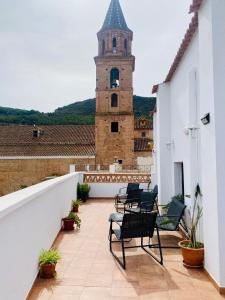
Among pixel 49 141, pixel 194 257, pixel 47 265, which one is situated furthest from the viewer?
pixel 49 141

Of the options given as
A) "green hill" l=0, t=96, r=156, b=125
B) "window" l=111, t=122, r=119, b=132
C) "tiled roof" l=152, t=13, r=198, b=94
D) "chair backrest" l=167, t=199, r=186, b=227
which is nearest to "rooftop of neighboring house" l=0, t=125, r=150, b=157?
"window" l=111, t=122, r=119, b=132

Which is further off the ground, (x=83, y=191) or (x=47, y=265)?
(x=83, y=191)

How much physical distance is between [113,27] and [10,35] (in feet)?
71.2

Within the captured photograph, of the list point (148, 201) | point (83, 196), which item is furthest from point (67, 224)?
point (83, 196)

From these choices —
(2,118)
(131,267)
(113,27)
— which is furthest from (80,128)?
(131,267)

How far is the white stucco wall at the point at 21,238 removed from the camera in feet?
9.52

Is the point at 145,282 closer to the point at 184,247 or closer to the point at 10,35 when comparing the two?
the point at 184,247

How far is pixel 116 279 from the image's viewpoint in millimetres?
4223

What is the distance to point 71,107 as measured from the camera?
74.0 metres

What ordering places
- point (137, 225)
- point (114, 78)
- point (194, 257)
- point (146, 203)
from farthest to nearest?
1. point (114, 78)
2. point (146, 203)
3. point (137, 225)
4. point (194, 257)

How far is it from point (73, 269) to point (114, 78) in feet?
92.2

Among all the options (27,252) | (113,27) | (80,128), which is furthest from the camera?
(80,128)

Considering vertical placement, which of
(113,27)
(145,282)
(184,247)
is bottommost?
(145,282)

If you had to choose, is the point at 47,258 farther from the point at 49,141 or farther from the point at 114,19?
the point at 49,141
